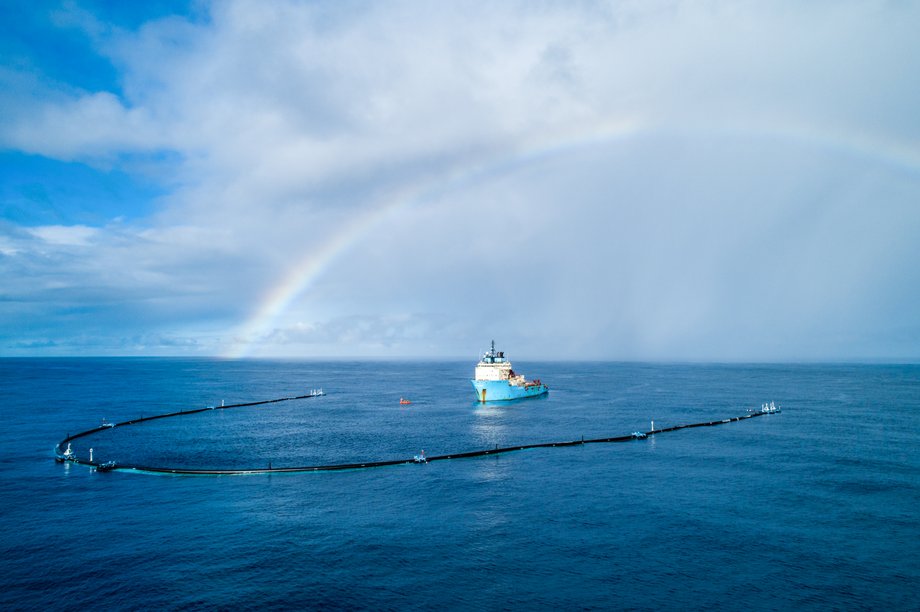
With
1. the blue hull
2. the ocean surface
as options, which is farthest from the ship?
the ocean surface

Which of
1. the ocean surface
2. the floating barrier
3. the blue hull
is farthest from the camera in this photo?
the blue hull

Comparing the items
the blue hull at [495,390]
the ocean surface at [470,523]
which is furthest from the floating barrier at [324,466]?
the blue hull at [495,390]

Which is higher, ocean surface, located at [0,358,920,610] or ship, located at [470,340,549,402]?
ship, located at [470,340,549,402]

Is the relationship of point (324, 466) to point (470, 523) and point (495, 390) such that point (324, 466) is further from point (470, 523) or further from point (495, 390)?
point (495, 390)

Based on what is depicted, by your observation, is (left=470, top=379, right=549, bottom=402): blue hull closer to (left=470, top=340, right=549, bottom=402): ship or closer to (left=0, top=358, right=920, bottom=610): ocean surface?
(left=470, top=340, right=549, bottom=402): ship

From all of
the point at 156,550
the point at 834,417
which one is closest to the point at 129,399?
the point at 156,550

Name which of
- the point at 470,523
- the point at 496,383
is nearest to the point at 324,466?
the point at 470,523
